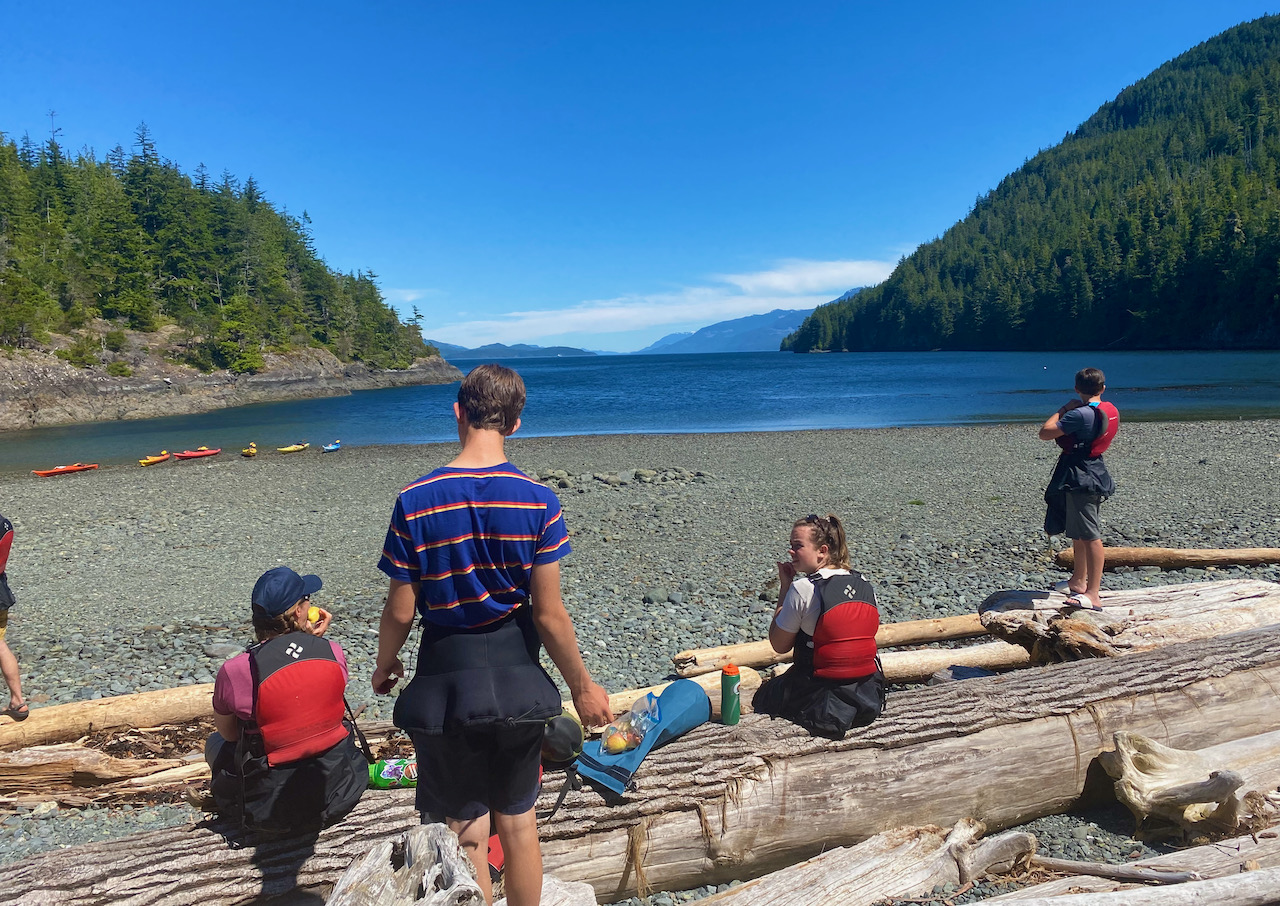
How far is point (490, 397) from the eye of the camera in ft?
9.05

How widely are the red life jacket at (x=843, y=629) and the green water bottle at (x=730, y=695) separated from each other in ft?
1.84

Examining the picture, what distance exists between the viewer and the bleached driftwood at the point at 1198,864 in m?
3.39

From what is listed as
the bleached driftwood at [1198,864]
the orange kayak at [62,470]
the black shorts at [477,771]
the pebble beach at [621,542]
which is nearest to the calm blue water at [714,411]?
the orange kayak at [62,470]

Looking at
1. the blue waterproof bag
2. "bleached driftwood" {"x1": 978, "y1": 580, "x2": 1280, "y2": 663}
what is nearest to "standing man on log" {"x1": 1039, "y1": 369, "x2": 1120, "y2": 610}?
"bleached driftwood" {"x1": 978, "y1": 580, "x2": 1280, "y2": 663}

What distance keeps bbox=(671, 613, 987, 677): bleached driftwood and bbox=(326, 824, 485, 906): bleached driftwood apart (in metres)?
3.97

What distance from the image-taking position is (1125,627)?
19.0 ft

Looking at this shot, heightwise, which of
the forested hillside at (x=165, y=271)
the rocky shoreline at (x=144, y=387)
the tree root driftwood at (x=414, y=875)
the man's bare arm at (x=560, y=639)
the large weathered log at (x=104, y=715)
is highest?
the forested hillside at (x=165, y=271)

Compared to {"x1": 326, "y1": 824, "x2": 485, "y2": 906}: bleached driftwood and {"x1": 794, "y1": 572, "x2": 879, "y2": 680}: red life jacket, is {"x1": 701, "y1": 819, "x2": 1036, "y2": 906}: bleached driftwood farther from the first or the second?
{"x1": 326, "y1": 824, "x2": 485, "y2": 906}: bleached driftwood

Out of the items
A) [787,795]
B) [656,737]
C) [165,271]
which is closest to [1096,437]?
[787,795]

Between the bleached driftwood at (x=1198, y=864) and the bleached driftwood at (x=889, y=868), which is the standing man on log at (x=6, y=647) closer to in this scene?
the bleached driftwood at (x=889, y=868)

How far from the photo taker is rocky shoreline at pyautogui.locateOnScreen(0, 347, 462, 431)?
44.6m

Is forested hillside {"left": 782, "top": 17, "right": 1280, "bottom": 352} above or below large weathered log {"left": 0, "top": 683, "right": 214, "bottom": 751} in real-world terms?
above

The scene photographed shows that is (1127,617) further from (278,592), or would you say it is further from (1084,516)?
(278,592)

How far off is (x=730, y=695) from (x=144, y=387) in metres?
64.4
